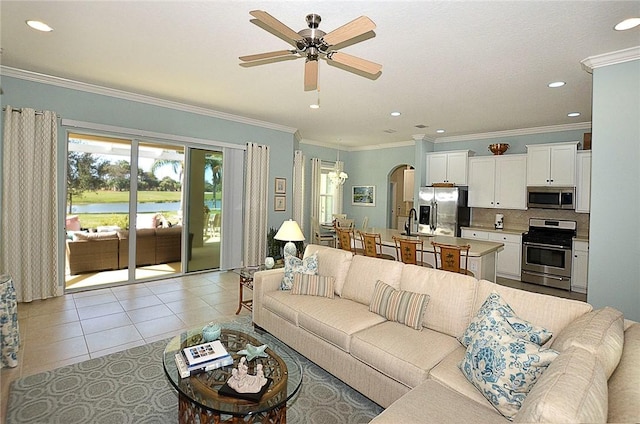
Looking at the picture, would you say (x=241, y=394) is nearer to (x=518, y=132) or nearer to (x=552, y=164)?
(x=552, y=164)

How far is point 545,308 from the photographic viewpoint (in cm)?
211

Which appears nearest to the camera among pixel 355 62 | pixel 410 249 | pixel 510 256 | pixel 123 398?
pixel 123 398

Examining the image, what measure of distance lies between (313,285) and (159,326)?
1.82m

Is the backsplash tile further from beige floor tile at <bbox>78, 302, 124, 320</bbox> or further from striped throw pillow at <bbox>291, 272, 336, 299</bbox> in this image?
beige floor tile at <bbox>78, 302, 124, 320</bbox>

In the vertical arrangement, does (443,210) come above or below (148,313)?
above

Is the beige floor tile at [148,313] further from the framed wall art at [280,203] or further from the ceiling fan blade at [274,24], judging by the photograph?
the ceiling fan blade at [274,24]

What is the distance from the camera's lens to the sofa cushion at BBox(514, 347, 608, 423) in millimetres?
1060

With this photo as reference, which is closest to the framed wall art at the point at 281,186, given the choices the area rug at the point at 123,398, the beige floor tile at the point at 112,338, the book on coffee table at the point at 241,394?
the beige floor tile at the point at 112,338

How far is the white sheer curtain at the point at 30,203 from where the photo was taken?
13.2ft

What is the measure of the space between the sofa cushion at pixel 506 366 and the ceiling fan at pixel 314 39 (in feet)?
6.40

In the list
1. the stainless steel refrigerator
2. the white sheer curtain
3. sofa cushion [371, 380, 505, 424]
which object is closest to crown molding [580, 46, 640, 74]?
sofa cushion [371, 380, 505, 424]

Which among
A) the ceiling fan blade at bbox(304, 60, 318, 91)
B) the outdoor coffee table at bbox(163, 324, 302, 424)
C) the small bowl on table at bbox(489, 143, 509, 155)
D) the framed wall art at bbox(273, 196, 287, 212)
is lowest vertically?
the outdoor coffee table at bbox(163, 324, 302, 424)

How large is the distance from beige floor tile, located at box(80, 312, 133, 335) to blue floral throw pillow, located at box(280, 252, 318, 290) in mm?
1851

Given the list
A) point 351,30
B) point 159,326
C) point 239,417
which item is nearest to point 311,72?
point 351,30
